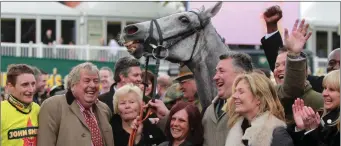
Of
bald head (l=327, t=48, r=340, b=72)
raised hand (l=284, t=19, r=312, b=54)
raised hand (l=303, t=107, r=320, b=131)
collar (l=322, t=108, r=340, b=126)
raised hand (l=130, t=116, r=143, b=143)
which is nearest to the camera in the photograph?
raised hand (l=303, t=107, r=320, b=131)

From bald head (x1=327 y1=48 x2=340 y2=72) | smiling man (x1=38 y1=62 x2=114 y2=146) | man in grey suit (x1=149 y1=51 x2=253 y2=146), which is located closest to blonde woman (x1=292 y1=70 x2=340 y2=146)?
man in grey suit (x1=149 y1=51 x2=253 y2=146)

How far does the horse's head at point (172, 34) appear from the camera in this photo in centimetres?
704

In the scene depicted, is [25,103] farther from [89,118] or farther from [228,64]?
[228,64]

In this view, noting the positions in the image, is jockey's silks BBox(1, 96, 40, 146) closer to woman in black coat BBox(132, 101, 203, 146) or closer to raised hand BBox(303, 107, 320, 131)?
woman in black coat BBox(132, 101, 203, 146)

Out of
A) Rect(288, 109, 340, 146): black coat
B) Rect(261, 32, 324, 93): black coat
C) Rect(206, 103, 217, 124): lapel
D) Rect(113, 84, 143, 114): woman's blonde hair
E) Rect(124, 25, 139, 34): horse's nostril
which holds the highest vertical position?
Rect(124, 25, 139, 34): horse's nostril

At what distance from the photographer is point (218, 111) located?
6676mm

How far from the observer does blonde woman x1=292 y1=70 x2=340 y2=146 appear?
18.8 ft

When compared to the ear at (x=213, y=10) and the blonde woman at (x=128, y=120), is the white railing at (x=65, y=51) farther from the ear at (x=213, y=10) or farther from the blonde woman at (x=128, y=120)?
the ear at (x=213, y=10)

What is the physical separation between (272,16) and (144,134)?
1628mm

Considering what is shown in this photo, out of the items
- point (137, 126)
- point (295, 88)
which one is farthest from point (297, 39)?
point (137, 126)

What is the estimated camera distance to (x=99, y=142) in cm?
716

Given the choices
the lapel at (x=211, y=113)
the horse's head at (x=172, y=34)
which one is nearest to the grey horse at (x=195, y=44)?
the horse's head at (x=172, y=34)

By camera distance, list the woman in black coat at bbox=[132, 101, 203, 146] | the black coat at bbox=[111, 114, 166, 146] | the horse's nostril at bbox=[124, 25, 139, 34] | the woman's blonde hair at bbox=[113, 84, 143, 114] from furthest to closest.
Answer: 1. the woman's blonde hair at bbox=[113, 84, 143, 114]
2. the black coat at bbox=[111, 114, 166, 146]
3. the horse's nostril at bbox=[124, 25, 139, 34]
4. the woman in black coat at bbox=[132, 101, 203, 146]

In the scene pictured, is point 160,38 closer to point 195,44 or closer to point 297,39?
point 195,44
